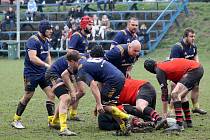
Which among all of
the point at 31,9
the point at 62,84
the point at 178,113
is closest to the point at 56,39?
the point at 31,9

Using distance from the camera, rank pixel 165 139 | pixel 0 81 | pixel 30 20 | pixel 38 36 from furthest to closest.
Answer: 1. pixel 30 20
2. pixel 0 81
3. pixel 38 36
4. pixel 165 139

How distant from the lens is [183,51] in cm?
1302

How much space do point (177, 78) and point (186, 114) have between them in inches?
28.4

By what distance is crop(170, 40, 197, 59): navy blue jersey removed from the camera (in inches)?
510

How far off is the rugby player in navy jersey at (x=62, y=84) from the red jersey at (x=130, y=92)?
1.01m

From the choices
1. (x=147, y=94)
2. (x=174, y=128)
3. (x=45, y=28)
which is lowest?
(x=174, y=128)

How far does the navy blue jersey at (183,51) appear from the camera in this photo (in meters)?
13.0

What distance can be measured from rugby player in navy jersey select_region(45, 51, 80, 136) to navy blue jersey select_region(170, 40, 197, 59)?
2387 mm

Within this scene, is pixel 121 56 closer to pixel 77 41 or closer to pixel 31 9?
pixel 77 41

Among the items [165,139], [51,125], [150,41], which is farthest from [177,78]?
[150,41]

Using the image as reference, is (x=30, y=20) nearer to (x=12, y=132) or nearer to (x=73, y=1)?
(x=73, y=1)

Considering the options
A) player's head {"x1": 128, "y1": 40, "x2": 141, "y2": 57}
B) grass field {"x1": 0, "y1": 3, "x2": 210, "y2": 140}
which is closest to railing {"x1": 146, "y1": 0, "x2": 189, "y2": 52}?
grass field {"x1": 0, "y1": 3, "x2": 210, "y2": 140}

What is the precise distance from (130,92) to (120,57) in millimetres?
760

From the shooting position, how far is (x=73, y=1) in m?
41.9
